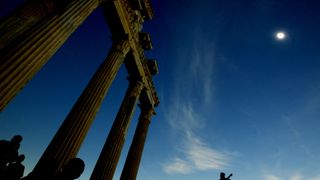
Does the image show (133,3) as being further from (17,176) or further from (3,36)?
(17,176)

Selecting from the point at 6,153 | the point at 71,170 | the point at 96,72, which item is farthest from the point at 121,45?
the point at 71,170

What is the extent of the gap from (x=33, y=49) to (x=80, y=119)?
3612 mm

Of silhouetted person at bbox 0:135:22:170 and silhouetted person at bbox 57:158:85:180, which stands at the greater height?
silhouetted person at bbox 0:135:22:170

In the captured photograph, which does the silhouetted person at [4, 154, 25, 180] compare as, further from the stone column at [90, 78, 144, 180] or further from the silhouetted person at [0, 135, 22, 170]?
the stone column at [90, 78, 144, 180]

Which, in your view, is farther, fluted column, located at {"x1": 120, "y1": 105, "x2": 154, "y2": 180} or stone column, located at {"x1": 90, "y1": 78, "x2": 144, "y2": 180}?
fluted column, located at {"x1": 120, "y1": 105, "x2": 154, "y2": 180}

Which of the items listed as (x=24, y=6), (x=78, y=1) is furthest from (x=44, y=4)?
(x=78, y=1)

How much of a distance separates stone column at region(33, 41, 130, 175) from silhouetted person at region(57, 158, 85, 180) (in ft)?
11.7

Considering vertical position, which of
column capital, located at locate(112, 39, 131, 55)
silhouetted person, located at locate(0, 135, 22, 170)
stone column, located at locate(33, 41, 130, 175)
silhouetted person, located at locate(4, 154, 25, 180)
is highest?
column capital, located at locate(112, 39, 131, 55)

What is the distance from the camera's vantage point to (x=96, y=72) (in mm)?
11852

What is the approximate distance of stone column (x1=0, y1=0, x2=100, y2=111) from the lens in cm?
605

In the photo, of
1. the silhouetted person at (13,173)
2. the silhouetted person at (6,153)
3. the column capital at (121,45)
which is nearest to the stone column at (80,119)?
the column capital at (121,45)

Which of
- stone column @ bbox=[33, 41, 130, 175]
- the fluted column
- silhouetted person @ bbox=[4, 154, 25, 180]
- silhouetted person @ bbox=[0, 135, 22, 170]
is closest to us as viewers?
silhouetted person @ bbox=[4, 154, 25, 180]

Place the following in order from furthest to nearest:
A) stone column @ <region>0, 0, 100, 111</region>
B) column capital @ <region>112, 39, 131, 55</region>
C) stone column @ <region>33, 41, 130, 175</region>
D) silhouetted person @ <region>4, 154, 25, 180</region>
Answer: column capital @ <region>112, 39, 131, 55</region> → stone column @ <region>33, 41, 130, 175</region> → stone column @ <region>0, 0, 100, 111</region> → silhouetted person @ <region>4, 154, 25, 180</region>

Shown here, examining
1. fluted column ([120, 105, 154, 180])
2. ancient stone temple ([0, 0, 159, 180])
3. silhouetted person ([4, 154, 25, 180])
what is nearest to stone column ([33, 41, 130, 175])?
ancient stone temple ([0, 0, 159, 180])
